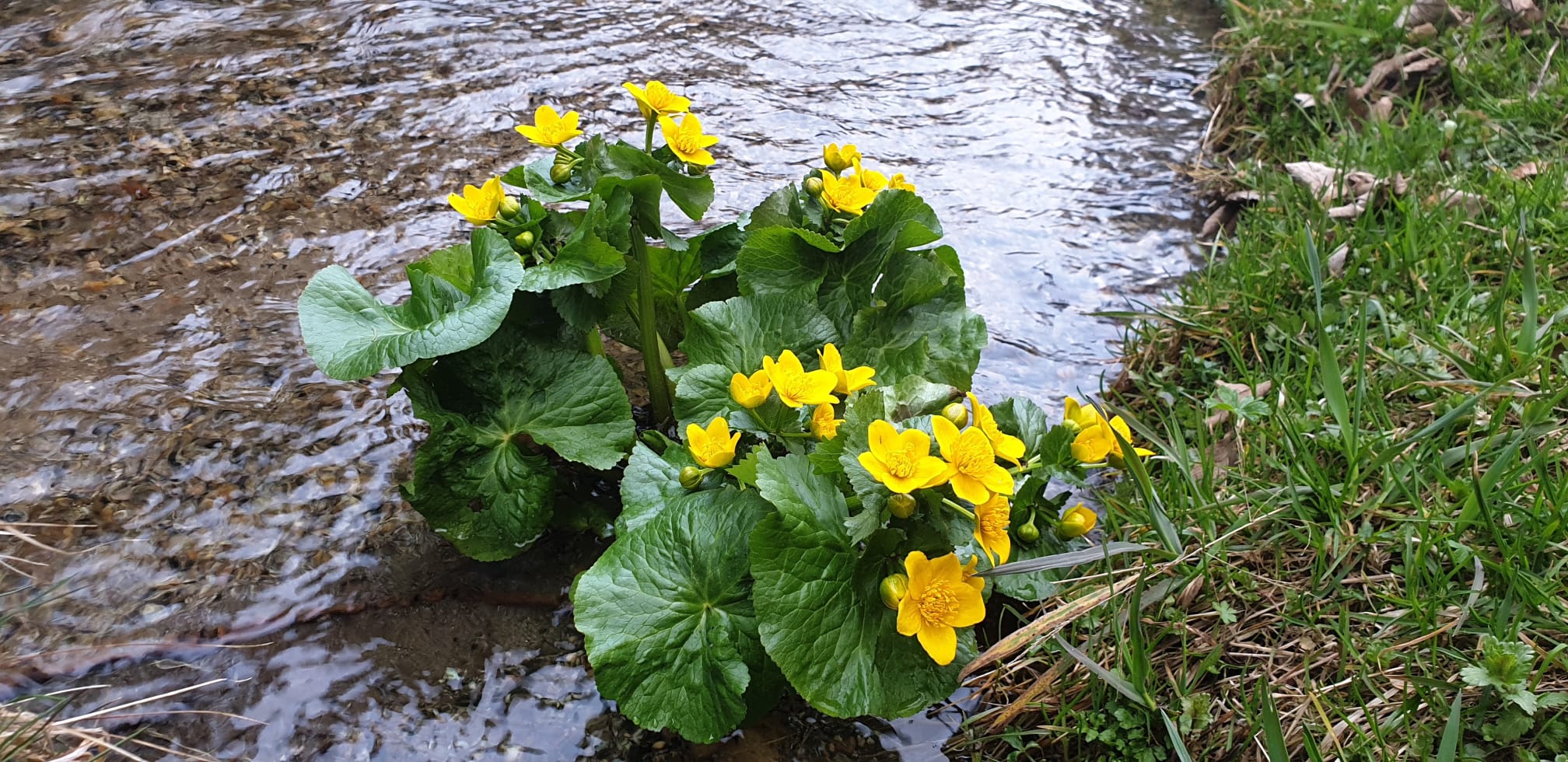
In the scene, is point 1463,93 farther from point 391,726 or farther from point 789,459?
point 391,726

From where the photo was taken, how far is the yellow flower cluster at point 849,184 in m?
1.97

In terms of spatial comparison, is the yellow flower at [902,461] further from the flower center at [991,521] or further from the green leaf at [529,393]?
the green leaf at [529,393]

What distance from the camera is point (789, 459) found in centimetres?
157

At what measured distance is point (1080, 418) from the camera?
1.73 meters

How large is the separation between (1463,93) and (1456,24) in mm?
598

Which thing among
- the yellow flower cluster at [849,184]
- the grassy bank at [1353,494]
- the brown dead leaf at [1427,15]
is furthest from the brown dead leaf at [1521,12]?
the yellow flower cluster at [849,184]

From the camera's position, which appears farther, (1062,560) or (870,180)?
(870,180)

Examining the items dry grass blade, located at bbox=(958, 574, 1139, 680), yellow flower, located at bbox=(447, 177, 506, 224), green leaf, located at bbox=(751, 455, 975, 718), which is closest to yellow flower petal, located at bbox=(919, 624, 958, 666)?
green leaf, located at bbox=(751, 455, 975, 718)

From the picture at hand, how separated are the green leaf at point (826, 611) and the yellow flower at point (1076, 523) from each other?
36 cm

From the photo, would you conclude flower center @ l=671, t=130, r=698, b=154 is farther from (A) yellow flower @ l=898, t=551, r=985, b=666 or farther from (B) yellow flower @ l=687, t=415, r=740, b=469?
(A) yellow flower @ l=898, t=551, r=985, b=666

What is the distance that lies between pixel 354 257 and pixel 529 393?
1281 millimetres

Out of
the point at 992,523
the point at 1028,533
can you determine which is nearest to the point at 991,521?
the point at 992,523

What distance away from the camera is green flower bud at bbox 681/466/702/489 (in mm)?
1667

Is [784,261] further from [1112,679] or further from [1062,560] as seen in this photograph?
[1112,679]
